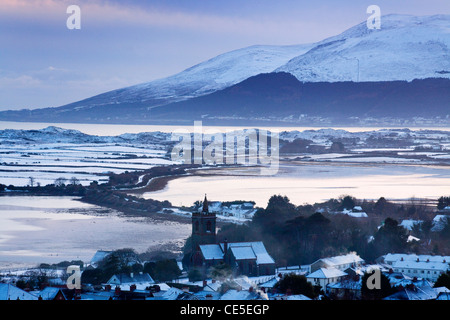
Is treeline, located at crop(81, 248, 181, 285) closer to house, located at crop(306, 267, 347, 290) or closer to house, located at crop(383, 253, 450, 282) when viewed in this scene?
house, located at crop(306, 267, 347, 290)

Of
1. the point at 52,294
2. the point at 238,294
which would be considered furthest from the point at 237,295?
the point at 52,294

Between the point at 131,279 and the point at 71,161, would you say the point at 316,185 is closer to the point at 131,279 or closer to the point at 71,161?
the point at 71,161

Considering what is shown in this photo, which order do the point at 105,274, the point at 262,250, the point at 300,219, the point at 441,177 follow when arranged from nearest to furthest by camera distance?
the point at 105,274
the point at 262,250
the point at 300,219
the point at 441,177

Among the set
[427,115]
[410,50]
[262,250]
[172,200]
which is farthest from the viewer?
[427,115]

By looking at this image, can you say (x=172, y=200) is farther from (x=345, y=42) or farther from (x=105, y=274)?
(x=345, y=42)

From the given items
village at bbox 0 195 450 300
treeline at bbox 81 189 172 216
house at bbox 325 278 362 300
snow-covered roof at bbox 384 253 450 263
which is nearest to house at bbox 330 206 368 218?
treeline at bbox 81 189 172 216
